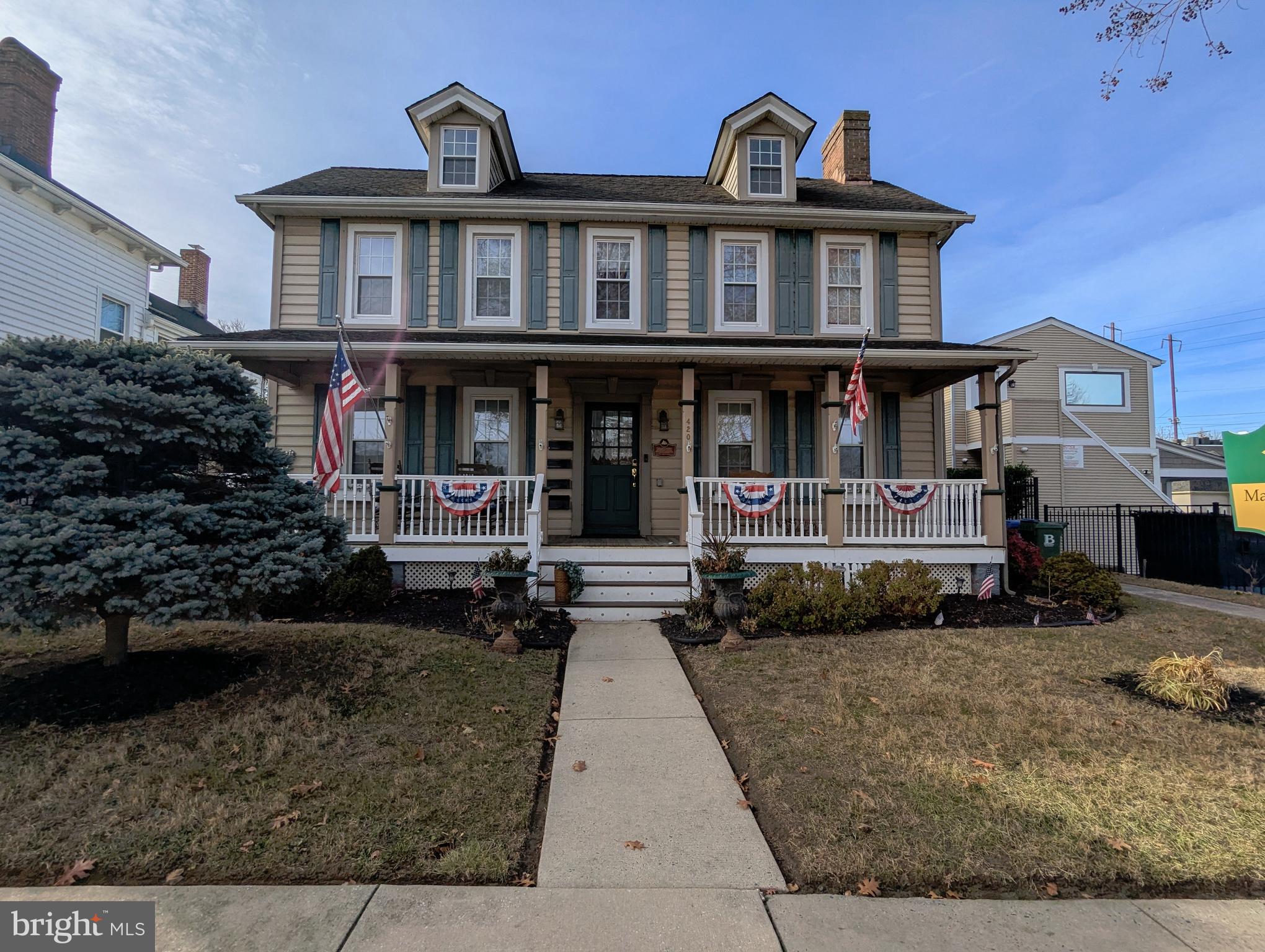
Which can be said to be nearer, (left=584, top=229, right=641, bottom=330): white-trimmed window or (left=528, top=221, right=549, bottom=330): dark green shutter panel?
(left=528, top=221, right=549, bottom=330): dark green shutter panel

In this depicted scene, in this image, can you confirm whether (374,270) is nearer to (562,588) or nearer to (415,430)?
(415,430)

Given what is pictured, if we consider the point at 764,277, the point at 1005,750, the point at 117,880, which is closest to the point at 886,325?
the point at 764,277

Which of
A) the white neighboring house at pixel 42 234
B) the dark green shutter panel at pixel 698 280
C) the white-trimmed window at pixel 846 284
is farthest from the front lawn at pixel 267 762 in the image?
the white neighboring house at pixel 42 234

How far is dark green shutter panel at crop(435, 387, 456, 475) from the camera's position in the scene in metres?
9.78

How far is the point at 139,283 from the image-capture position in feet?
47.5

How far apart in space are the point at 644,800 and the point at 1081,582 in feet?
25.1

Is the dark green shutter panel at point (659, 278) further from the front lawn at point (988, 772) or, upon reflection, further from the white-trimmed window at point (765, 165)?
the front lawn at point (988, 772)

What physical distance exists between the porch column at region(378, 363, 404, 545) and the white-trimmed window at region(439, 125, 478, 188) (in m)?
4.08

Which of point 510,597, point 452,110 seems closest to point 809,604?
point 510,597

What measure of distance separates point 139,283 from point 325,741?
15985 mm

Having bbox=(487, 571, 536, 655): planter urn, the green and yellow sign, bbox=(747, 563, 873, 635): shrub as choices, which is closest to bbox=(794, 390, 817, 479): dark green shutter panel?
bbox=(747, 563, 873, 635): shrub

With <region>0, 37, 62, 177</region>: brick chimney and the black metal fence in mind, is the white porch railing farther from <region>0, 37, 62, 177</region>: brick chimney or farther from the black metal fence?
<region>0, 37, 62, 177</region>: brick chimney

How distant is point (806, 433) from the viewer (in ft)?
33.8

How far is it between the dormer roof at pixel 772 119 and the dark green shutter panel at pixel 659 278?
2256 millimetres
